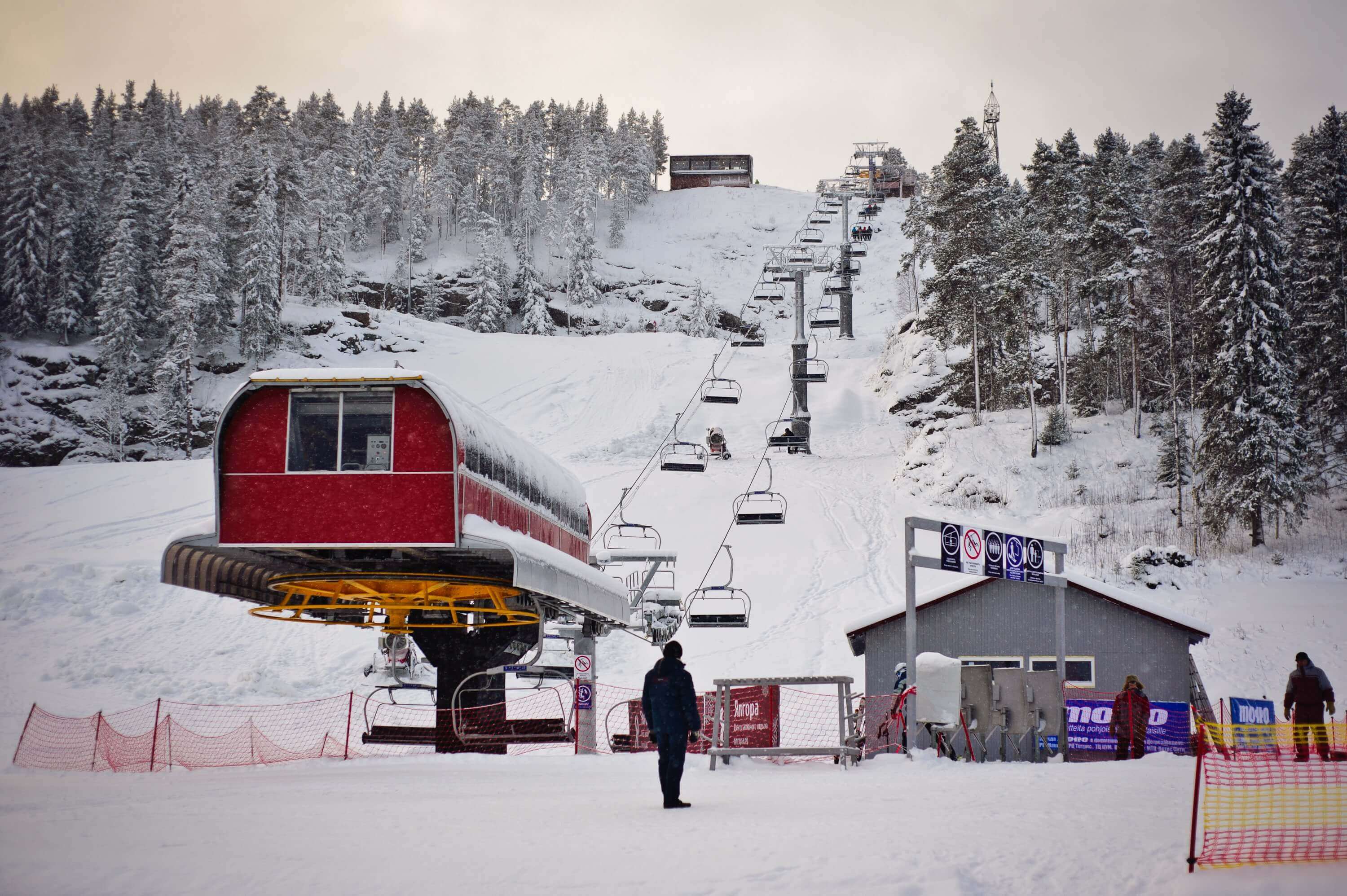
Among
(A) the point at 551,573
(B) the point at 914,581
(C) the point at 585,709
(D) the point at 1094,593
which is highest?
(A) the point at 551,573

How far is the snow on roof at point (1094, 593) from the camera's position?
21.3m

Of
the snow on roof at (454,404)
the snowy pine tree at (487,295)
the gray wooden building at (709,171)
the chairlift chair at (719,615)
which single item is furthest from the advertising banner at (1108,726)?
the gray wooden building at (709,171)

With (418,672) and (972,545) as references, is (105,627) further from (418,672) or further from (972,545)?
(972,545)

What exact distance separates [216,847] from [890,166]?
143887mm

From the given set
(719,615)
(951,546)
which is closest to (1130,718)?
(951,546)

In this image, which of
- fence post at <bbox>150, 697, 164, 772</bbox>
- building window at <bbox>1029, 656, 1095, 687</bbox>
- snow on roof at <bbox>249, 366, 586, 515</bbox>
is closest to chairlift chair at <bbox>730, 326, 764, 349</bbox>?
building window at <bbox>1029, 656, 1095, 687</bbox>

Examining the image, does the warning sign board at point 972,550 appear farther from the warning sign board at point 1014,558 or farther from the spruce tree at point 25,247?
the spruce tree at point 25,247

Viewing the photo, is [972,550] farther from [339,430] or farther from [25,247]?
[25,247]

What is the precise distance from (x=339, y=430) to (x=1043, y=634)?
609 inches

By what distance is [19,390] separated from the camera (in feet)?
197

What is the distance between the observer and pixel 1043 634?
22297 millimetres

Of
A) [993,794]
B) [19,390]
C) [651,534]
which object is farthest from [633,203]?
[993,794]

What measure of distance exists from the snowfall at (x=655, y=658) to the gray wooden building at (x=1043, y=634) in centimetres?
94

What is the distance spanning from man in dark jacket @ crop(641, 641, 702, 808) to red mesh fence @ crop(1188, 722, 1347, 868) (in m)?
4.13
